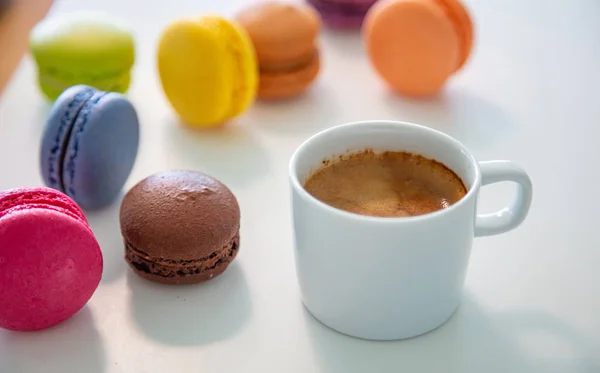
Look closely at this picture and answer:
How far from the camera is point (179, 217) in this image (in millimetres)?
1060

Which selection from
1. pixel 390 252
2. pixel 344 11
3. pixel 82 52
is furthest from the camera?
pixel 344 11

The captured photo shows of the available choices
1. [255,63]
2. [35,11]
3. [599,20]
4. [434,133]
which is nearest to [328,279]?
[434,133]

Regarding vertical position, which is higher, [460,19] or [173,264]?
[460,19]

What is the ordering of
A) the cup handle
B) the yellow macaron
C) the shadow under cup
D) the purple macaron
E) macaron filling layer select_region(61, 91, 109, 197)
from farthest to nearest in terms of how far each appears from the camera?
the purple macaron
the yellow macaron
macaron filling layer select_region(61, 91, 109, 197)
the cup handle
the shadow under cup

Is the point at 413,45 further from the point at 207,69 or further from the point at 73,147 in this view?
the point at 73,147

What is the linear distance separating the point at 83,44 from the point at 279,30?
373 millimetres

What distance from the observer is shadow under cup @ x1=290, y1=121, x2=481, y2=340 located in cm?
91

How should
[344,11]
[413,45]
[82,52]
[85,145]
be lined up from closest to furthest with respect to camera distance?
1. [85,145]
2. [82,52]
3. [413,45]
4. [344,11]

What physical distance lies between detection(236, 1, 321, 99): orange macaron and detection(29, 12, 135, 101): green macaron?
0.81 ft

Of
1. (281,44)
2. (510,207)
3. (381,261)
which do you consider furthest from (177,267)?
(281,44)

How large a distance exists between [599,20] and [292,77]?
0.80 meters

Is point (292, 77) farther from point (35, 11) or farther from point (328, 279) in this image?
point (35, 11)

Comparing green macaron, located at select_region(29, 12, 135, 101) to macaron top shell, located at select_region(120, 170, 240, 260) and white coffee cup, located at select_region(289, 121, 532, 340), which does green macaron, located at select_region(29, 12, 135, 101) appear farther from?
white coffee cup, located at select_region(289, 121, 532, 340)

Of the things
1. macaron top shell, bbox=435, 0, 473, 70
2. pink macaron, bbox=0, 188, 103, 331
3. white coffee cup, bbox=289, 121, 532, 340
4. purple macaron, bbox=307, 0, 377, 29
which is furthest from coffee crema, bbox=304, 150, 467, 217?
purple macaron, bbox=307, 0, 377, 29
